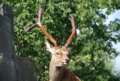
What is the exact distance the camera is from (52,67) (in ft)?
25.6

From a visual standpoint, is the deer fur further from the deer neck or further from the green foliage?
the green foliage

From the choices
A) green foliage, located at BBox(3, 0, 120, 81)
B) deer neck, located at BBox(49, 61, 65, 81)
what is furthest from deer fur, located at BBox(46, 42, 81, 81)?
green foliage, located at BBox(3, 0, 120, 81)

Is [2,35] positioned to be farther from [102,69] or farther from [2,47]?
[102,69]

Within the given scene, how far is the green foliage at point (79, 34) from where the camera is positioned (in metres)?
12.6

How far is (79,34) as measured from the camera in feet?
47.5

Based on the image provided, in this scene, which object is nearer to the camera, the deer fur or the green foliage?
the deer fur

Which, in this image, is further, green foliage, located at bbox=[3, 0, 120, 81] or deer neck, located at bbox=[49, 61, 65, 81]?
green foliage, located at bbox=[3, 0, 120, 81]

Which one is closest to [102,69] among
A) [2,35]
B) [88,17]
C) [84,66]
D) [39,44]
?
[84,66]

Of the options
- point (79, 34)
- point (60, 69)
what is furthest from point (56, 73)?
point (79, 34)

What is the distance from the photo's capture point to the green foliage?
12.6 metres

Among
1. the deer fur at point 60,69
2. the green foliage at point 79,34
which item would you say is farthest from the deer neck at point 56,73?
the green foliage at point 79,34

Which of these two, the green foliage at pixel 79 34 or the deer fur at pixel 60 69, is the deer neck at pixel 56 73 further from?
the green foliage at pixel 79 34

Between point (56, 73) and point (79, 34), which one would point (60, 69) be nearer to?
point (56, 73)

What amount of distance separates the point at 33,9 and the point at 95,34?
324 cm
